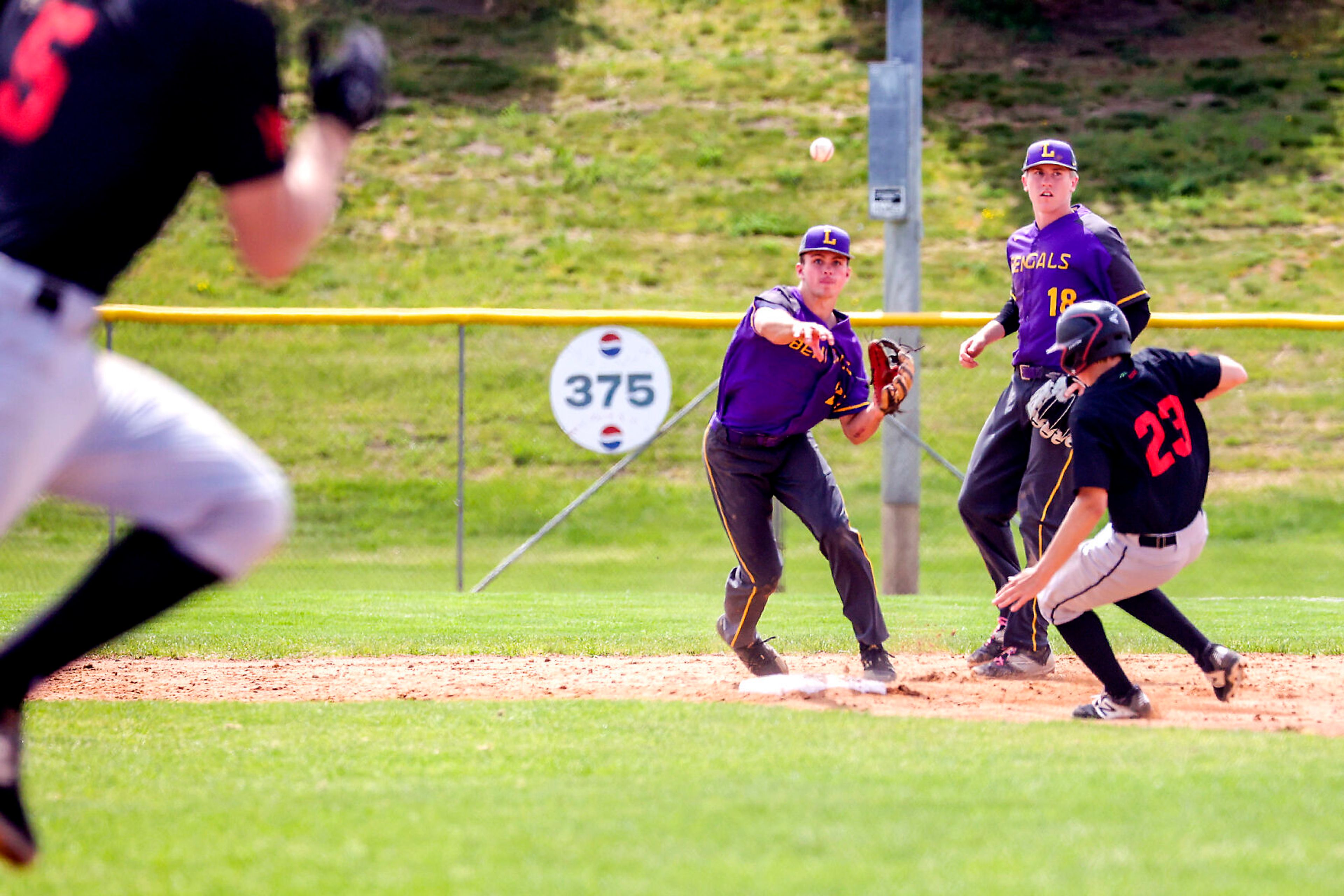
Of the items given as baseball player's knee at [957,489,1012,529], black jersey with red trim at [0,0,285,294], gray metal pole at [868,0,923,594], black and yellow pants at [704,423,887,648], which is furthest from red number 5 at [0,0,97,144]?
gray metal pole at [868,0,923,594]

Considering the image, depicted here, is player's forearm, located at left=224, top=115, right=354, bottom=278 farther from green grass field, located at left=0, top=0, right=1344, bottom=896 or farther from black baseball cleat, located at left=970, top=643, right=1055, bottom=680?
black baseball cleat, located at left=970, top=643, right=1055, bottom=680

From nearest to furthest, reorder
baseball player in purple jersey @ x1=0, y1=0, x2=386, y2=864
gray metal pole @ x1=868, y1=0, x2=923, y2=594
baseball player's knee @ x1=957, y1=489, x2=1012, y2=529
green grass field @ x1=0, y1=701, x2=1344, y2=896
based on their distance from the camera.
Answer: baseball player in purple jersey @ x1=0, y1=0, x2=386, y2=864 → green grass field @ x1=0, y1=701, x2=1344, y2=896 → baseball player's knee @ x1=957, y1=489, x2=1012, y2=529 → gray metal pole @ x1=868, y1=0, x2=923, y2=594

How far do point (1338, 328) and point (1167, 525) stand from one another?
5854 millimetres

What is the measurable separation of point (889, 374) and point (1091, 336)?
1224 mm

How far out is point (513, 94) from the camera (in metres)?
26.3

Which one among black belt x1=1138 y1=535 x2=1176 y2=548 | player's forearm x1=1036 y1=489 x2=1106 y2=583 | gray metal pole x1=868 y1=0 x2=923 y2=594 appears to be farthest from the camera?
gray metal pole x1=868 y1=0 x2=923 y2=594

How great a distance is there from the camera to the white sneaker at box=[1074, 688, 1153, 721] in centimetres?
520

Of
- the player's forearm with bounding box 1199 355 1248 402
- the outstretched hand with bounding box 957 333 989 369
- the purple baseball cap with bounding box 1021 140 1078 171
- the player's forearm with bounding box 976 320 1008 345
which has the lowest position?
the outstretched hand with bounding box 957 333 989 369

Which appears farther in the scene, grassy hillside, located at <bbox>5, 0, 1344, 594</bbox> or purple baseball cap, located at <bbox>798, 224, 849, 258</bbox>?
grassy hillside, located at <bbox>5, 0, 1344, 594</bbox>

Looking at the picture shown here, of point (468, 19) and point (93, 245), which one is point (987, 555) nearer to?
point (93, 245)

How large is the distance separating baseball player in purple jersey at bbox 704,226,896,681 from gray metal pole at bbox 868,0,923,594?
3.78 m

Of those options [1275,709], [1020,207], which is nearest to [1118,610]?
[1275,709]

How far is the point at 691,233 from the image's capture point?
21562 millimetres

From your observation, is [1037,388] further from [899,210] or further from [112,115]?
[112,115]
